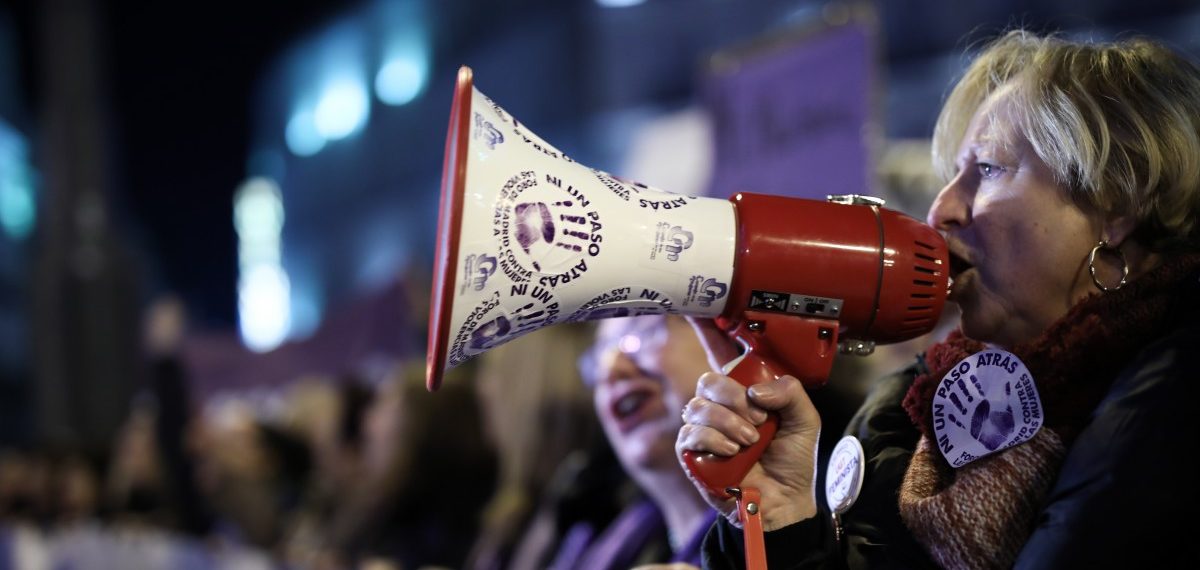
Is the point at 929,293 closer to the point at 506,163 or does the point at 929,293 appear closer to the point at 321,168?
the point at 506,163

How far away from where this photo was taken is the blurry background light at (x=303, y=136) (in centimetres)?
1349

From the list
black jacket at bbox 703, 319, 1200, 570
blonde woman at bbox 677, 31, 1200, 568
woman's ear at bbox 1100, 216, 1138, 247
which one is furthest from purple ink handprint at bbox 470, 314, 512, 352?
woman's ear at bbox 1100, 216, 1138, 247

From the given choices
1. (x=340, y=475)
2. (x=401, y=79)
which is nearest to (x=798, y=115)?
(x=340, y=475)

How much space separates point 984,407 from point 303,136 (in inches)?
520

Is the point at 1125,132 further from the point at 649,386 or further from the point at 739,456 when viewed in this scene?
the point at 649,386

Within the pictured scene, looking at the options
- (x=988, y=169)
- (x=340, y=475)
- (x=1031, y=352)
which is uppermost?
(x=988, y=169)

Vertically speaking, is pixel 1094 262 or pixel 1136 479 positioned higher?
pixel 1094 262

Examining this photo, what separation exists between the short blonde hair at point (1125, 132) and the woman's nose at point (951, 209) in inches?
4.4

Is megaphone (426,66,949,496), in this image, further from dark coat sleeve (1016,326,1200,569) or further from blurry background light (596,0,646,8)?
blurry background light (596,0,646,8)

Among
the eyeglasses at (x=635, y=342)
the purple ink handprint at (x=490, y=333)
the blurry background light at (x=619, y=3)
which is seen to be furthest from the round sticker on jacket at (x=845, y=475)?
the blurry background light at (x=619, y=3)

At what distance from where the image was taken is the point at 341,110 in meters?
12.8

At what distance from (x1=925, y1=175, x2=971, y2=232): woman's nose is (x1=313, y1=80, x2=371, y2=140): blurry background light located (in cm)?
1088

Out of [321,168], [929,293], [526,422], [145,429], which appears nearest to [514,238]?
[929,293]

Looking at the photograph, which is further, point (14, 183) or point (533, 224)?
point (14, 183)
